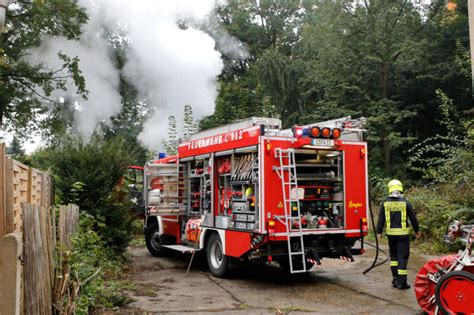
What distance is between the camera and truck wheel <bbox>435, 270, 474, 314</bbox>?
5.54 metres

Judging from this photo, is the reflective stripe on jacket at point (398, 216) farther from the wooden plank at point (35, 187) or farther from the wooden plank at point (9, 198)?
the wooden plank at point (9, 198)

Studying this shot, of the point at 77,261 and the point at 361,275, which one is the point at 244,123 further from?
the point at 77,261

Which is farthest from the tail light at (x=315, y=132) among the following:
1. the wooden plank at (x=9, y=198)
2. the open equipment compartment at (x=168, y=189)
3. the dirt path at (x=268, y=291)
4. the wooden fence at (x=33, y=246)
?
the wooden plank at (x=9, y=198)

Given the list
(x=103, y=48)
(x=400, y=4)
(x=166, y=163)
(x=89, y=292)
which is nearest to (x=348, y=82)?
(x=400, y=4)

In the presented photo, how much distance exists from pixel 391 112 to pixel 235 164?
15.6 metres

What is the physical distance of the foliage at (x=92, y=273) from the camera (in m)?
5.41

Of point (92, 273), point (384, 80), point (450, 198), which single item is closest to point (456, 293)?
point (92, 273)

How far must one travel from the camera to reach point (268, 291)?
7855mm

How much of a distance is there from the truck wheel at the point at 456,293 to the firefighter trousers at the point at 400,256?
1908 millimetres

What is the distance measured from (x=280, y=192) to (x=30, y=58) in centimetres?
1794

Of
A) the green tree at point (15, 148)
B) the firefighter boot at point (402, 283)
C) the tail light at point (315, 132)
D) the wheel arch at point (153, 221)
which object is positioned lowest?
the firefighter boot at point (402, 283)

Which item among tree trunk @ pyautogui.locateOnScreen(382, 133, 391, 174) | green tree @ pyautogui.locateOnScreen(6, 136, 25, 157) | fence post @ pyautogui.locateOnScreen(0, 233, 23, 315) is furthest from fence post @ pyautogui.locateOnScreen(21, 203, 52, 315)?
tree trunk @ pyautogui.locateOnScreen(382, 133, 391, 174)

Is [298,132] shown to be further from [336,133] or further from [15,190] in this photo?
[15,190]

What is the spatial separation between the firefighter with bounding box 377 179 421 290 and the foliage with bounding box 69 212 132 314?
4126 millimetres
